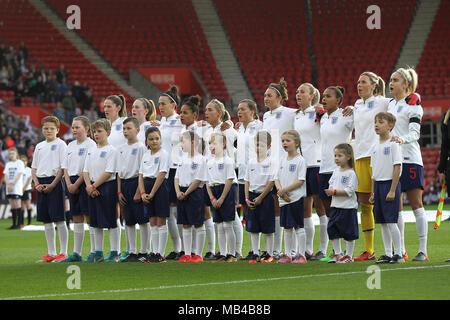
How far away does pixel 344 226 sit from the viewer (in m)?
9.80

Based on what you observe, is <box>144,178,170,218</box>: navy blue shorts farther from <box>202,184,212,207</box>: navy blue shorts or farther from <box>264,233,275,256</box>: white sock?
<box>264,233,275,256</box>: white sock

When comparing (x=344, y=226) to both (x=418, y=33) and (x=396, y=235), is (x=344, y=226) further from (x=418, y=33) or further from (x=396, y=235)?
(x=418, y=33)

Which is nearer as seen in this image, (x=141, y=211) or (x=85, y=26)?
(x=141, y=211)

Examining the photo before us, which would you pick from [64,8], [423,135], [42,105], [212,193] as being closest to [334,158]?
[212,193]

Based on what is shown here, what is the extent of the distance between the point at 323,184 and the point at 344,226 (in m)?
0.74

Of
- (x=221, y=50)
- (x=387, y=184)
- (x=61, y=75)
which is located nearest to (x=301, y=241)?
(x=387, y=184)

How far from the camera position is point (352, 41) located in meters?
33.8

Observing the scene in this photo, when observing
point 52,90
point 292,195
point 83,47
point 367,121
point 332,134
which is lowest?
point 292,195

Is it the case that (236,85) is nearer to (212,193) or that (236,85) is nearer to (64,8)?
(64,8)

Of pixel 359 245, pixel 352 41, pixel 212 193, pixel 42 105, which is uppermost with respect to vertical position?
pixel 352 41

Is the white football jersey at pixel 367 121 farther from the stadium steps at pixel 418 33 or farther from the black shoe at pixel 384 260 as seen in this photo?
the stadium steps at pixel 418 33

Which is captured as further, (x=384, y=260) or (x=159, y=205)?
(x=159, y=205)

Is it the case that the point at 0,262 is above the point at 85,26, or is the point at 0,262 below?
below
